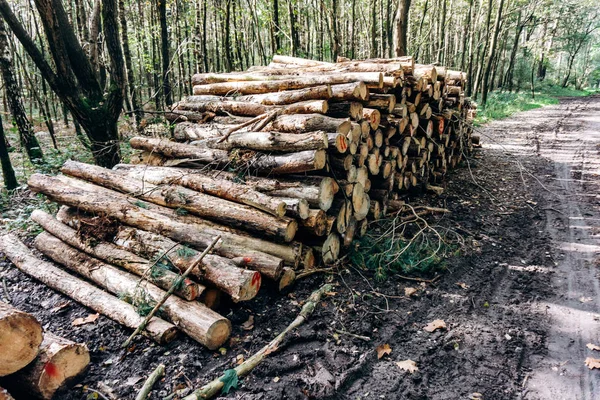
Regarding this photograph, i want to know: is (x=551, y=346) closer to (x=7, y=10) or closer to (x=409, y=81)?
(x=409, y=81)

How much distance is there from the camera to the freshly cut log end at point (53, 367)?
2947 mm

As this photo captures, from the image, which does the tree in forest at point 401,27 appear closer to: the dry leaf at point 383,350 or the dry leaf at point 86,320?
the dry leaf at point 383,350

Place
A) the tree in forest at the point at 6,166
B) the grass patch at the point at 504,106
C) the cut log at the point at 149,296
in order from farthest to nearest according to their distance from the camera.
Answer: the grass patch at the point at 504,106
the tree in forest at the point at 6,166
the cut log at the point at 149,296

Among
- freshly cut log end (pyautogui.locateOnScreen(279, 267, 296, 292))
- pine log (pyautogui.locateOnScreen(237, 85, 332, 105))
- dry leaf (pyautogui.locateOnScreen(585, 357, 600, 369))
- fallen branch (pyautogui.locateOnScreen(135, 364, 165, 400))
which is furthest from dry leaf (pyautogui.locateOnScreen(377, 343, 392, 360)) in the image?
pine log (pyautogui.locateOnScreen(237, 85, 332, 105))

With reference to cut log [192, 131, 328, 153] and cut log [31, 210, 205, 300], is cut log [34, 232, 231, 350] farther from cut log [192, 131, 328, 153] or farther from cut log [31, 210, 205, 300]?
cut log [192, 131, 328, 153]

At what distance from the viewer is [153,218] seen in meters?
4.81

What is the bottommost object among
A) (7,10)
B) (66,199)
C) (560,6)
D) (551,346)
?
(551,346)

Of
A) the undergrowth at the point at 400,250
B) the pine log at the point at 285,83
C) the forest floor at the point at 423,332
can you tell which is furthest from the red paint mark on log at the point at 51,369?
the pine log at the point at 285,83

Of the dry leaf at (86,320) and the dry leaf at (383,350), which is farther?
the dry leaf at (86,320)

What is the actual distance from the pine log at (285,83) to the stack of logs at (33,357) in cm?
481

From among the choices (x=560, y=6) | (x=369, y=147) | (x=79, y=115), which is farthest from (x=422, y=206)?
(x=560, y=6)

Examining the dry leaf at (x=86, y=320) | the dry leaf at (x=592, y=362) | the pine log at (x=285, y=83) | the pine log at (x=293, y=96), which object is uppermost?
the pine log at (x=285, y=83)

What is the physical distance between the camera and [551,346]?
374cm

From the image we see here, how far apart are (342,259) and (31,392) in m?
3.67
